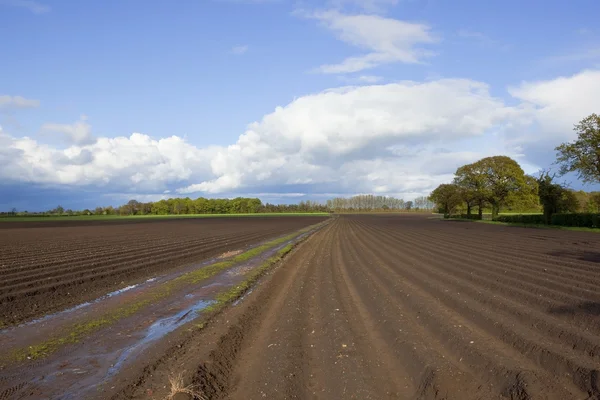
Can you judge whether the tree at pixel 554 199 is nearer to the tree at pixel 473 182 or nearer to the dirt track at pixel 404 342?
the tree at pixel 473 182

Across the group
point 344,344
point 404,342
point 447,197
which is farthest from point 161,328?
point 447,197

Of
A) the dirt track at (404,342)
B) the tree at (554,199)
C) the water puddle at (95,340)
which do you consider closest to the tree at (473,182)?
the tree at (554,199)

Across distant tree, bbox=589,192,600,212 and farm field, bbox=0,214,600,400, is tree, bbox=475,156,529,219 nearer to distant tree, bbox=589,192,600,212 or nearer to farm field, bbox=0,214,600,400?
distant tree, bbox=589,192,600,212

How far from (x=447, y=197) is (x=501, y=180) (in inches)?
1461

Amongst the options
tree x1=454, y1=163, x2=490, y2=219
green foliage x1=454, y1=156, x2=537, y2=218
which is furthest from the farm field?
tree x1=454, y1=163, x2=490, y2=219

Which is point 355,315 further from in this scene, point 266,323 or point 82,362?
point 82,362

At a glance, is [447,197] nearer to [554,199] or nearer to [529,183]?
[529,183]

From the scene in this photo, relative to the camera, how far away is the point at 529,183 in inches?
2514

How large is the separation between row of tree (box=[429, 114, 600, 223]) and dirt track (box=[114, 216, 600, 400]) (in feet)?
127

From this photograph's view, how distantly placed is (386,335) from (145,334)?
214 inches

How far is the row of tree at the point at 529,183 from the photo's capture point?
4422 centimetres

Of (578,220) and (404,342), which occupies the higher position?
(578,220)

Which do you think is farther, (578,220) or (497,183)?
(497,183)

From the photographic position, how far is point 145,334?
8.59 m
